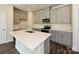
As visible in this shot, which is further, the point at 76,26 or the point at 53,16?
the point at 53,16

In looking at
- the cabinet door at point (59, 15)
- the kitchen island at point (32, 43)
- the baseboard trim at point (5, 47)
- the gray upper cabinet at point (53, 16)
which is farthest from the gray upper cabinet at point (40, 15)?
the kitchen island at point (32, 43)

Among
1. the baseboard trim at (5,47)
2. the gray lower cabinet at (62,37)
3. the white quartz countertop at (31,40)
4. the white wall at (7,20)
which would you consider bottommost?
the baseboard trim at (5,47)

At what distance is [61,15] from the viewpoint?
→ 3461 mm

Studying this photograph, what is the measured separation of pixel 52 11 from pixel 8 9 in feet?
6.15

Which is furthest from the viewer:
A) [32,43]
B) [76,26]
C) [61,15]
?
[61,15]

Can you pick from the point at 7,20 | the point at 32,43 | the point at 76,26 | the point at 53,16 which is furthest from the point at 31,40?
the point at 53,16

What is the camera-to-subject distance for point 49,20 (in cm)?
409

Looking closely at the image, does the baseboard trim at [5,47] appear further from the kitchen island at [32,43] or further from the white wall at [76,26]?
the white wall at [76,26]

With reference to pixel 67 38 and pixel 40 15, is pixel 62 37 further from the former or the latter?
pixel 40 15

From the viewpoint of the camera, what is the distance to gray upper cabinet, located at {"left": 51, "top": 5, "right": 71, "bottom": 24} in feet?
10.4

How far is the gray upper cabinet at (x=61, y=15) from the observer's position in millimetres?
3178
